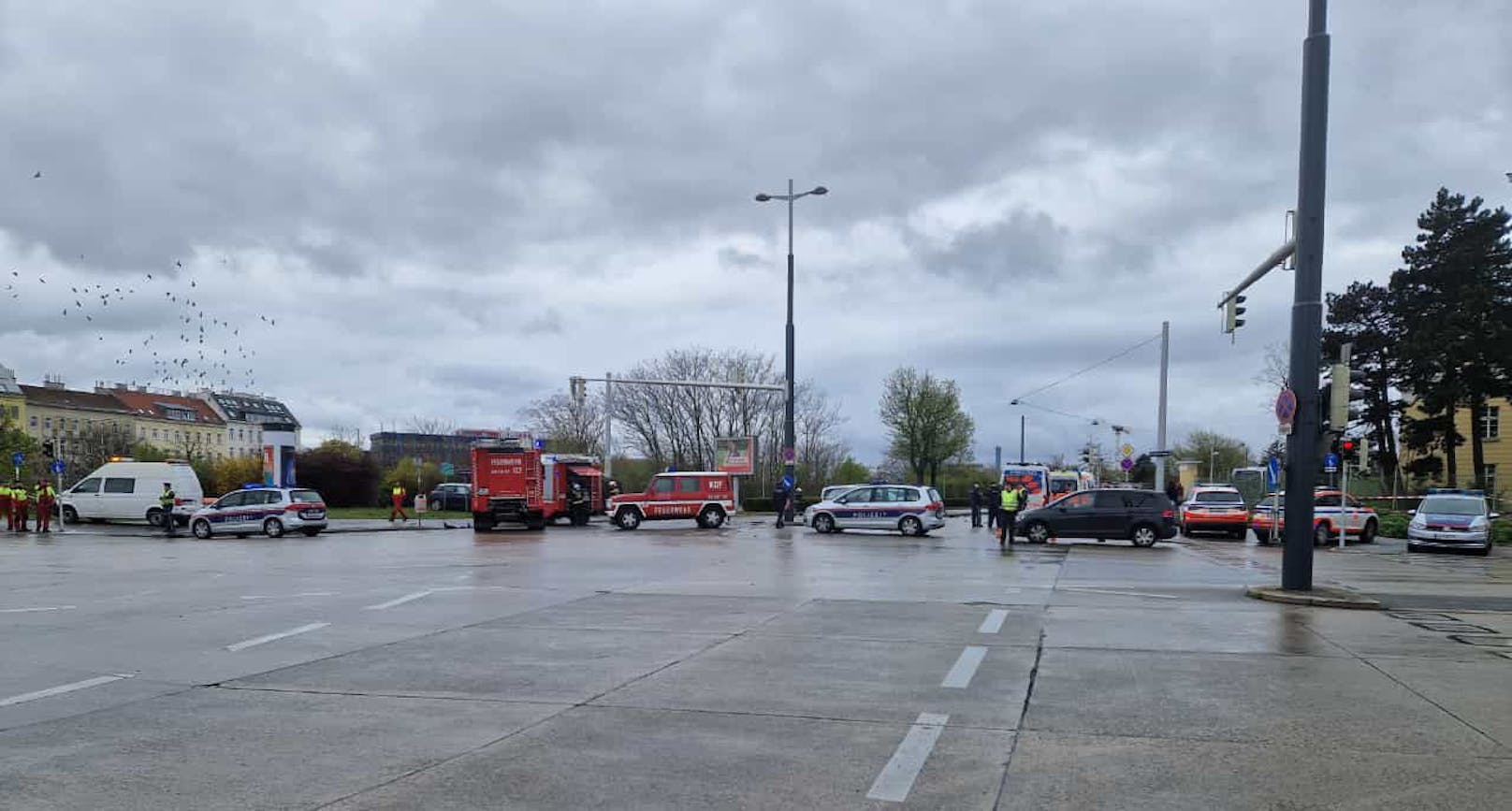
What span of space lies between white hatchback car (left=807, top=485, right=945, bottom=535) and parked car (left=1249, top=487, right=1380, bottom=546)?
8.84 metres

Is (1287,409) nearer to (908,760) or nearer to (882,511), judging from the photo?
(908,760)

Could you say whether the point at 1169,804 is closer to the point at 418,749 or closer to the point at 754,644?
the point at 418,749

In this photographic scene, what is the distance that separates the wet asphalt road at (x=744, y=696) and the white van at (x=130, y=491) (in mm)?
22399

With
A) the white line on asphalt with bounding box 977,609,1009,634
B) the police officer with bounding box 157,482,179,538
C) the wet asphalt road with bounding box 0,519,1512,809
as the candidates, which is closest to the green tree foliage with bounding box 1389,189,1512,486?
the wet asphalt road with bounding box 0,519,1512,809

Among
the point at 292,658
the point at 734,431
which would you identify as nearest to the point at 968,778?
the point at 292,658

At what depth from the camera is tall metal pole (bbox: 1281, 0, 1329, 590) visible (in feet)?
46.4

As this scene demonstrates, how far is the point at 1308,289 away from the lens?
1427 centimetres

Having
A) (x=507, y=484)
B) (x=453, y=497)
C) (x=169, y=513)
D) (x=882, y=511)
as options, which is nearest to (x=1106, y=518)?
(x=882, y=511)

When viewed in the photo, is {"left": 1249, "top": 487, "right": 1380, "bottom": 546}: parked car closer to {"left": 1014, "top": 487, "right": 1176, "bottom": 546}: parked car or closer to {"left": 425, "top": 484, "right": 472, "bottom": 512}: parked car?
{"left": 1014, "top": 487, "right": 1176, "bottom": 546}: parked car

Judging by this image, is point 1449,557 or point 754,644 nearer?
point 754,644

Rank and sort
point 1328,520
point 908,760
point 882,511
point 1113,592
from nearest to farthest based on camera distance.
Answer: point 908,760 → point 1113,592 → point 1328,520 → point 882,511

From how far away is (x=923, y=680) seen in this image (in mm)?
8367

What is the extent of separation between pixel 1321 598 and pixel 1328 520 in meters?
17.4

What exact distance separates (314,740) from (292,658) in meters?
3.31
